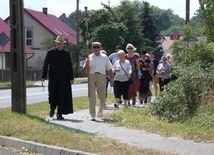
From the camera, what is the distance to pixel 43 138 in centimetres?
923

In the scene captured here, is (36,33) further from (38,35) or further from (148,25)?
(148,25)

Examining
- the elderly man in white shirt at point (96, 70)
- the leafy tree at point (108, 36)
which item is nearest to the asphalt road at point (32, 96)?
the elderly man in white shirt at point (96, 70)

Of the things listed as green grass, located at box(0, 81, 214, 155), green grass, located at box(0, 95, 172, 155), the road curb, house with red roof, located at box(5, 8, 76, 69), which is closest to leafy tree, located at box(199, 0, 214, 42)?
green grass, located at box(0, 81, 214, 155)

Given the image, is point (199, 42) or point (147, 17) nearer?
point (199, 42)

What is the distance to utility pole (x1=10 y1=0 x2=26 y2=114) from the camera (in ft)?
40.8

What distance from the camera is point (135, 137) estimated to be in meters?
9.57

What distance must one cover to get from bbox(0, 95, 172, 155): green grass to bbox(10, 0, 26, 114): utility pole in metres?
0.51

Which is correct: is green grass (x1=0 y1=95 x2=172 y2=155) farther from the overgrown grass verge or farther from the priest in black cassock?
the overgrown grass verge

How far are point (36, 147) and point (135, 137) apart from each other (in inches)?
72.7

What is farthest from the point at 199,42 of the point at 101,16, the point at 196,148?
the point at 101,16

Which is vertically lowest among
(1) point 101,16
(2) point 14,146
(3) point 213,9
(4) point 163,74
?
(2) point 14,146

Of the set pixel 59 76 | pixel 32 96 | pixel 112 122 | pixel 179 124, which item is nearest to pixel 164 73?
pixel 59 76

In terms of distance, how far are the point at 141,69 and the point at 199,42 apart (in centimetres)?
337

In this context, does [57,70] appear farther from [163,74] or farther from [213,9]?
[163,74]
